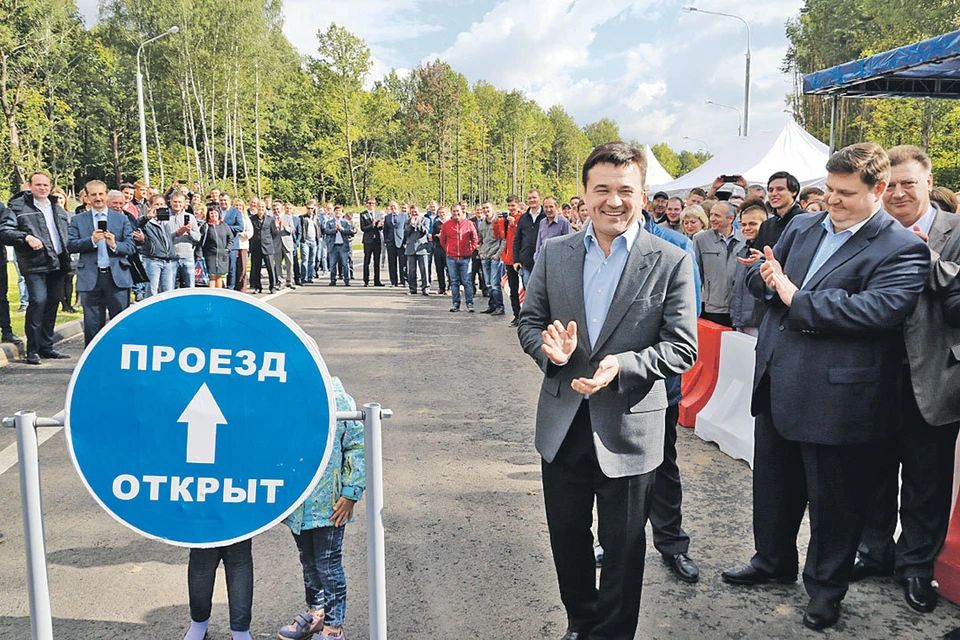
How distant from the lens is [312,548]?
290cm

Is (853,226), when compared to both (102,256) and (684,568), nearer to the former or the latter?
(684,568)

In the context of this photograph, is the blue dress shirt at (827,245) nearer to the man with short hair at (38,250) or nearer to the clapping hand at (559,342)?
the clapping hand at (559,342)

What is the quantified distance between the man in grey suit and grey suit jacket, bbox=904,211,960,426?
123cm

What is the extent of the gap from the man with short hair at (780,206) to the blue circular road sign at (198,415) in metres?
5.11

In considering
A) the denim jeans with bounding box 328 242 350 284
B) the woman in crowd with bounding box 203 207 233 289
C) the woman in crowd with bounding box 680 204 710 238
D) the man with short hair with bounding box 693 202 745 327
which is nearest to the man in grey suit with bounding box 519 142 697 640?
the man with short hair with bounding box 693 202 745 327

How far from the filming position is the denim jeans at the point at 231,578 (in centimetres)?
282

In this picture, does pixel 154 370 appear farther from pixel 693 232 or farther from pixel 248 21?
pixel 248 21

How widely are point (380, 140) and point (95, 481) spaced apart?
7075cm

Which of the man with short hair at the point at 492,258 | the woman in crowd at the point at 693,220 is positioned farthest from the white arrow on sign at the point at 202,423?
the man with short hair at the point at 492,258

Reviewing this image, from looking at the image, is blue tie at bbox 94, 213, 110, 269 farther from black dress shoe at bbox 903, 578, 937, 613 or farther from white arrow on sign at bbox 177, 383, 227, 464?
black dress shoe at bbox 903, 578, 937, 613

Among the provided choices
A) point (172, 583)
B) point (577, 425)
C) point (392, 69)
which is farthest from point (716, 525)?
point (392, 69)

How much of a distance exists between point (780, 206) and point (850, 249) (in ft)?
11.0

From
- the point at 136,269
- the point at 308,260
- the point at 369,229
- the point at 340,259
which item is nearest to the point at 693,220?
the point at 136,269

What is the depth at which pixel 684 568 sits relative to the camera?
358 centimetres
